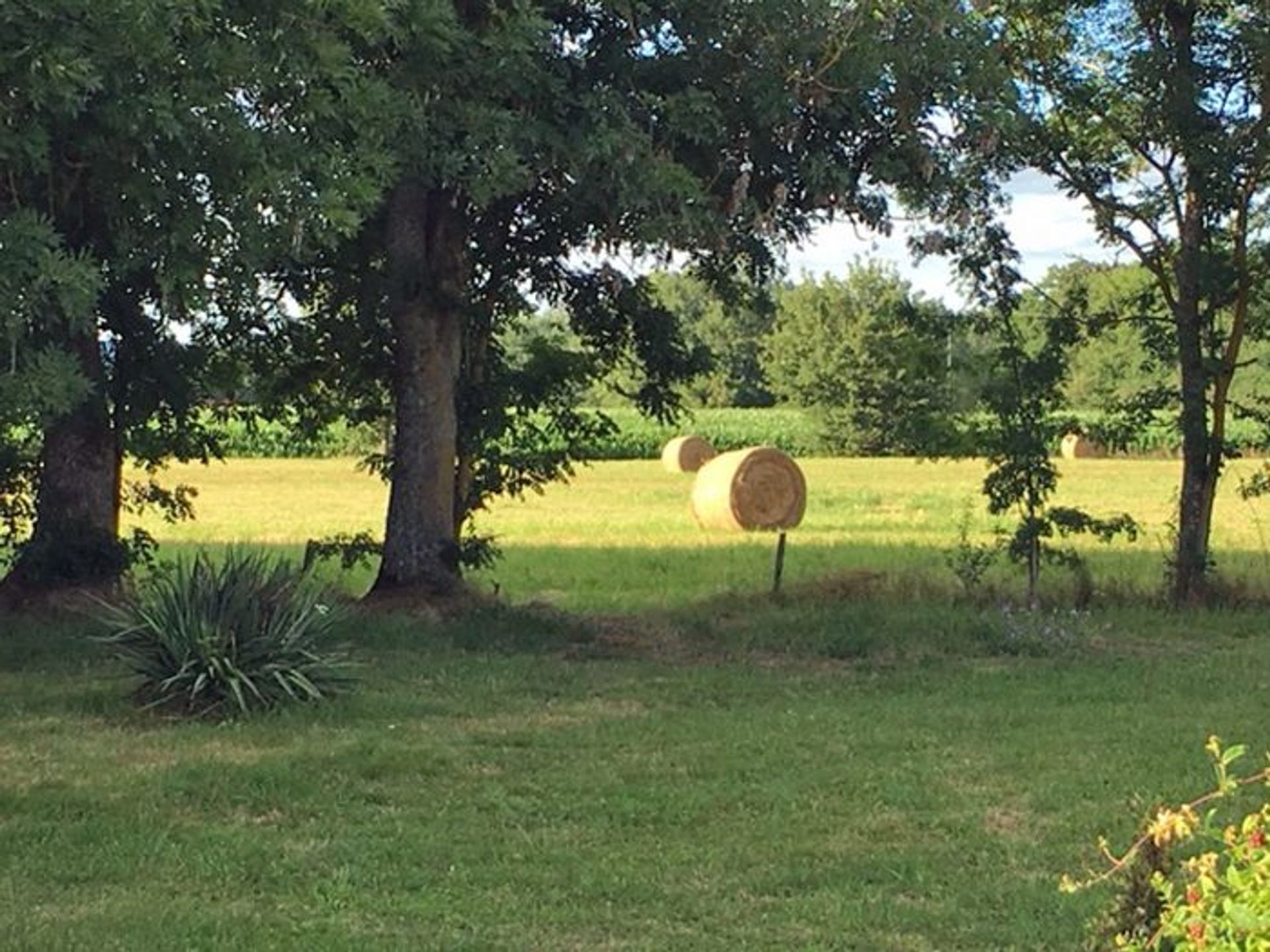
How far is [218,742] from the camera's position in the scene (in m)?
8.58

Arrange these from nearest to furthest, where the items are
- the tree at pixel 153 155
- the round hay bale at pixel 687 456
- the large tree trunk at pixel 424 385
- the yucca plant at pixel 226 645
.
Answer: the tree at pixel 153 155
the yucca plant at pixel 226 645
the large tree trunk at pixel 424 385
the round hay bale at pixel 687 456

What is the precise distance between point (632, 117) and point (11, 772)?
21.9ft

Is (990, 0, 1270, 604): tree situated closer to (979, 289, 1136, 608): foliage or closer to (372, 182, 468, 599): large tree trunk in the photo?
(979, 289, 1136, 608): foliage

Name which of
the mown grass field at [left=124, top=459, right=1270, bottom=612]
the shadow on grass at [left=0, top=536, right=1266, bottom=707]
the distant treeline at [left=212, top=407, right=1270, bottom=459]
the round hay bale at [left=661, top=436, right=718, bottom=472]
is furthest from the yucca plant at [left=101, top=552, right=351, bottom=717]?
the round hay bale at [left=661, top=436, right=718, bottom=472]

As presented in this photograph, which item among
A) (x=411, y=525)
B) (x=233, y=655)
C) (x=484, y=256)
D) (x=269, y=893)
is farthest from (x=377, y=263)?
(x=269, y=893)

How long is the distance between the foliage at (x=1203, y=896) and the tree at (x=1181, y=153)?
11.6 meters

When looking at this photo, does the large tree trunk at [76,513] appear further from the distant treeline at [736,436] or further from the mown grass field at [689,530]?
the mown grass field at [689,530]

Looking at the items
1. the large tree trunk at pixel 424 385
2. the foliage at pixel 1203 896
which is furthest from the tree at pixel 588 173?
the foliage at pixel 1203 896

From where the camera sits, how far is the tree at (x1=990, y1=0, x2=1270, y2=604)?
14.1 m

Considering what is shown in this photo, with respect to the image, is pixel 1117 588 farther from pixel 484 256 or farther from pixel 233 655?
pixel 233 655

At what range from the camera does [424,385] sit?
1418 centimetres

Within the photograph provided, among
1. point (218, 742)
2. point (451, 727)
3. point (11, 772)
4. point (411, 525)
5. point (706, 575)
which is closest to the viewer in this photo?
point (11, 772)

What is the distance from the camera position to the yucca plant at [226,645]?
9422 mm

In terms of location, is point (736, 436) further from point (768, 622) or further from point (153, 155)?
point (153, 155)
